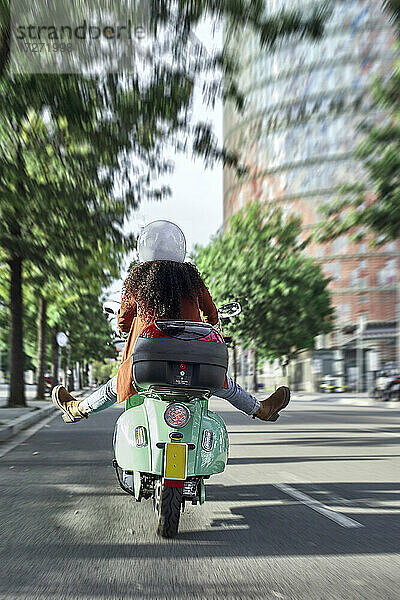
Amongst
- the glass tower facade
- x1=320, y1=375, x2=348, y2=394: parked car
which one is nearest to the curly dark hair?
the glass tower facade

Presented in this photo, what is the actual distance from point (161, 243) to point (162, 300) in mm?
466

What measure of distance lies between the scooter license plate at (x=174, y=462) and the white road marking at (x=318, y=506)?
58.9 inches

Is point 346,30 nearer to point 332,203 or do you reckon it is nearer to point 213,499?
point 332,203

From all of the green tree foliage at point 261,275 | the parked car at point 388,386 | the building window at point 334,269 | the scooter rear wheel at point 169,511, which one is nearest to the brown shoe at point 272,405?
the scooter rear wheel at point 169,511

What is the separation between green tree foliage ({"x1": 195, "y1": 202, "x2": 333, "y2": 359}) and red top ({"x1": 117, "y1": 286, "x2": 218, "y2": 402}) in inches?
1361

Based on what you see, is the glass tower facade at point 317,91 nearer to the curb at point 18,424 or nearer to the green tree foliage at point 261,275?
the curb at point 18,424

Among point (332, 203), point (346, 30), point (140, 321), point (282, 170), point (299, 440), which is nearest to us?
point (140, 321)

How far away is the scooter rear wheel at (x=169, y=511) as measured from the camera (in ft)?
14.6

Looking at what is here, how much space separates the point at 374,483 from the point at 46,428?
9.05 m

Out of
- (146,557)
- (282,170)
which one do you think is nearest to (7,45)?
(146,557)

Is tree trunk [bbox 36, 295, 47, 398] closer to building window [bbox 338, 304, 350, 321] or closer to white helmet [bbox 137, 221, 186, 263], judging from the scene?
white helmet [bbox 137, 221, 186, 263]

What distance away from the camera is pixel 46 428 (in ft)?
48.6

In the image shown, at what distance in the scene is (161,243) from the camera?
199 inches

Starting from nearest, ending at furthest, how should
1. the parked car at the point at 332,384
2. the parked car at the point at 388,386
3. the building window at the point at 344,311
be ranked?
the parked car at the point at 388,386, the parked car at the point at 332,384, the building window at the point at 344,311
